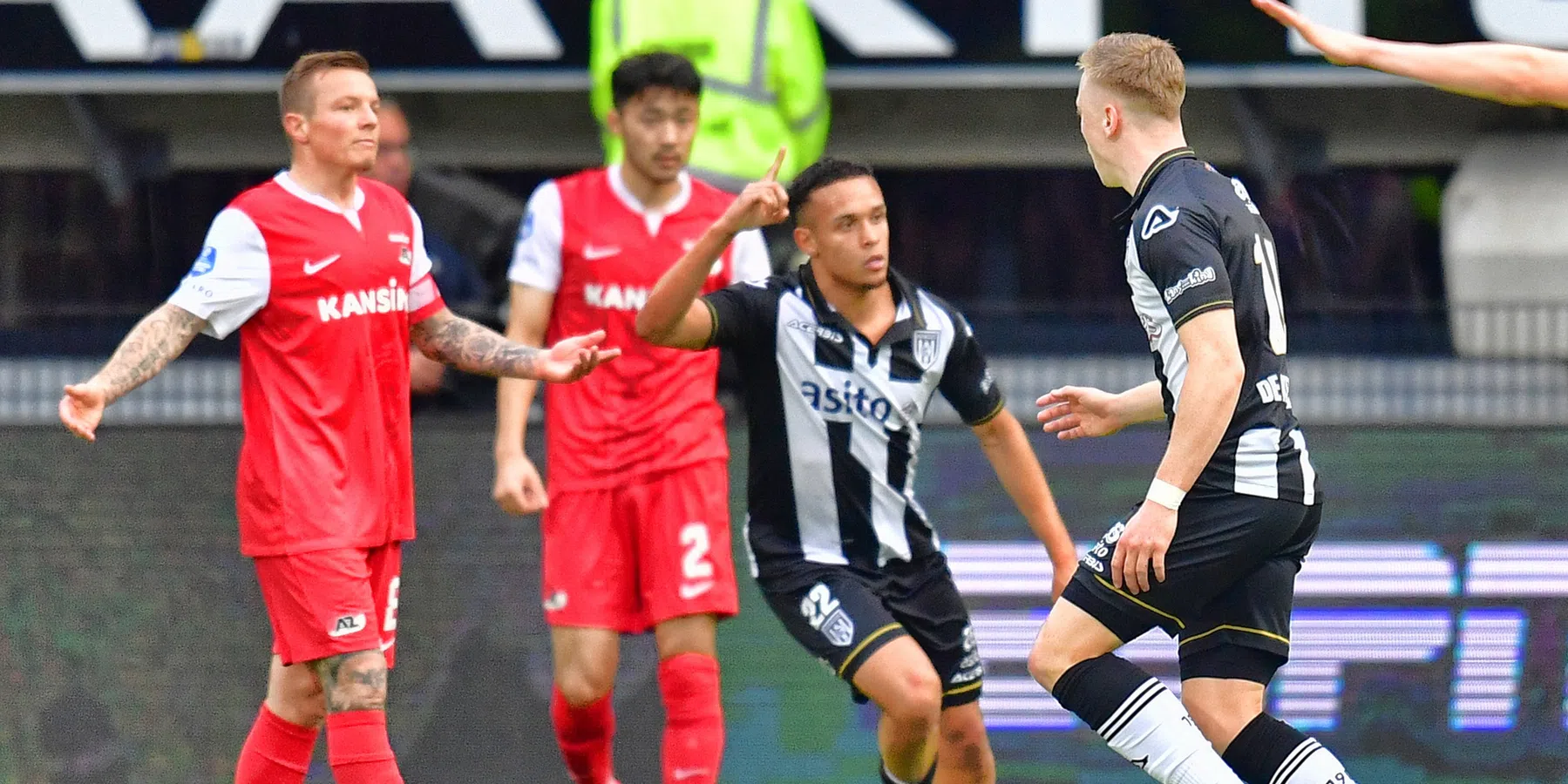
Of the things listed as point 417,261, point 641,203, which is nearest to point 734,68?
point 641,203

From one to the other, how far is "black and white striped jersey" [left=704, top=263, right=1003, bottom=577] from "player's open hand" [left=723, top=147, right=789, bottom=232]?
0.53 meters

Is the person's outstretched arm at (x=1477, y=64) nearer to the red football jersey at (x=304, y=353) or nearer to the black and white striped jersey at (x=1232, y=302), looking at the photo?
the black and white striped jersey at (x=1232, y=302)

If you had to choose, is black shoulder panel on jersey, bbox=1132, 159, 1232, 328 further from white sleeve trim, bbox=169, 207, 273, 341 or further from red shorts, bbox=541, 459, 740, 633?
white sleeve trim, bbox=169, 207, 273, 341

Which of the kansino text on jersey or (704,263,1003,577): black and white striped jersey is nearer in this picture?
the kansino text on jersey

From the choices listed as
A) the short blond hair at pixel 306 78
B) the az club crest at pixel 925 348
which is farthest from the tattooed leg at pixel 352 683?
the az club crest at pixel 925 348

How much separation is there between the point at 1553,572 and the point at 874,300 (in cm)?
236

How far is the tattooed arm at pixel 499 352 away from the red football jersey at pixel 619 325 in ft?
1.71

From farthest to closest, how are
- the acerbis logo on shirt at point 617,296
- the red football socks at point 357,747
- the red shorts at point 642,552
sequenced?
the acerbis logo on shirt at point 617,296, the red shorts at point 642,552, the red football socks at point 357,747

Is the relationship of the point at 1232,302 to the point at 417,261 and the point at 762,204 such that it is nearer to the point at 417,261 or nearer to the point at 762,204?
the point at 762,204

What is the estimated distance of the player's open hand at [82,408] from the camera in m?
4.45

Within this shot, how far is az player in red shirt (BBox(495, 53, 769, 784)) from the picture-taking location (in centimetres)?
566

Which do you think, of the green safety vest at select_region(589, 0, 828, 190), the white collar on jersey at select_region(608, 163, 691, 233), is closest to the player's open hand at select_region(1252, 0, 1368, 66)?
the white collar on jersey at select_region(608, 163, 691, 233)

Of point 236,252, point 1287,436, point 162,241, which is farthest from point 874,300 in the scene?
point 162,241

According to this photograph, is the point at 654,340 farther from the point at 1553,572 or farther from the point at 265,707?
the point at 1553,572
